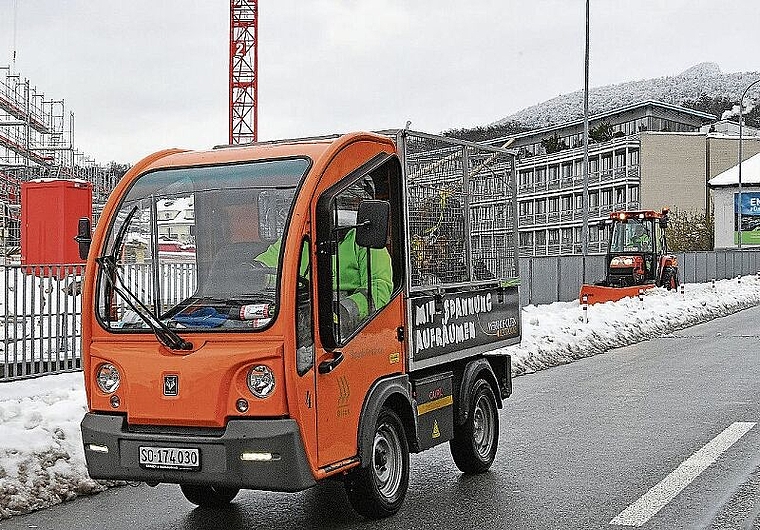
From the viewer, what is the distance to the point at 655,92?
163125 millimetres

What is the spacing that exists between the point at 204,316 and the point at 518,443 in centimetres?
446

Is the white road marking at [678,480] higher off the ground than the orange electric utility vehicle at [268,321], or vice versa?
the orange electric utility vehicle at [268,321]

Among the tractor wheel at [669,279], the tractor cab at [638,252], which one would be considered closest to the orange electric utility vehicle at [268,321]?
the tractor cab at [638,252]

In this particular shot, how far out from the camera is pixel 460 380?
27.6 ft

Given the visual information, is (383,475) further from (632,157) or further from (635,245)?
(632,157)

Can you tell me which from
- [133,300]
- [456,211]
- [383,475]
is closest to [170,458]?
[133,300]

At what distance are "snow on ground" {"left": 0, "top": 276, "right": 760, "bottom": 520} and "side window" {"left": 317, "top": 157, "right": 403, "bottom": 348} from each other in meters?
2.83

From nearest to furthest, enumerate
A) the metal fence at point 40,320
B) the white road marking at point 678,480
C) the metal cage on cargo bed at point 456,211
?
1. the white road marking at point 678,480
2. the metal cage on cargo bed at point 456,211
3. the metal fence at point 40,320

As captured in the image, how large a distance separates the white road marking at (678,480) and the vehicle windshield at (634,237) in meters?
25.1

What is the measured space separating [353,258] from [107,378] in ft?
5.59

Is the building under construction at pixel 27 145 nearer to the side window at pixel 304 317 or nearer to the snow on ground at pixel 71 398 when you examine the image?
the snow on ground at pixel 71 398

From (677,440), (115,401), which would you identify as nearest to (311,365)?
(115,401)

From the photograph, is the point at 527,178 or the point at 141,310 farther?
the point at 527,178

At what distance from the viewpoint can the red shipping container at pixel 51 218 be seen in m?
23.6
